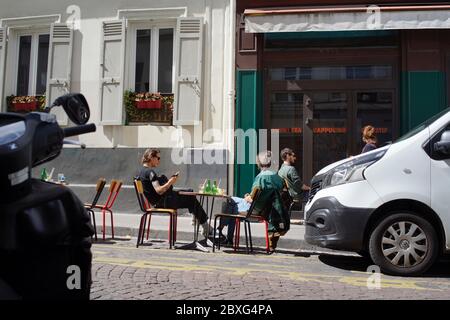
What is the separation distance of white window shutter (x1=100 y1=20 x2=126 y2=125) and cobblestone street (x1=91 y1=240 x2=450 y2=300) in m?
5.27

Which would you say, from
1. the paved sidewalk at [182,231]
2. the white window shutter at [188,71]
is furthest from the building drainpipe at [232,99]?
the paved sidewalk at [182,231]

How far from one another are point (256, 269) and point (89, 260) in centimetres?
395

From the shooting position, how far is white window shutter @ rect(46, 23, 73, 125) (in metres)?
12.1

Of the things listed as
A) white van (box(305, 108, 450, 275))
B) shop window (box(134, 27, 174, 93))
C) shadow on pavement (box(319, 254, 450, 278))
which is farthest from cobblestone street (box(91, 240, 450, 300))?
shop window (box(134, 27, 174, 93))

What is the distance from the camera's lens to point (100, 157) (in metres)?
11.9

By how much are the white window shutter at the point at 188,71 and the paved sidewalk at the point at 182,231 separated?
7.93ft

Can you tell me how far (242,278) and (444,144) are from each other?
2.61 m

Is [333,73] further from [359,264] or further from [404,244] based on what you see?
[404,244]

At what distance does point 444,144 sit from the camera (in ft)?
17.8

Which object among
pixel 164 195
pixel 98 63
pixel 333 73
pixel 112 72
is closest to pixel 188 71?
pixel 112 72

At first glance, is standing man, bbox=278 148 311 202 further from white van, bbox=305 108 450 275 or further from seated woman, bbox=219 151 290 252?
white van, bbox=305 108 450 275

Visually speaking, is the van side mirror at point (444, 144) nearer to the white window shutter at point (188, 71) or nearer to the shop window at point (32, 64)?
the white window shutter at point (188, 71)

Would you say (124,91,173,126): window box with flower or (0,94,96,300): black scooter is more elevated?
(124,91,173,126): window box with flower
